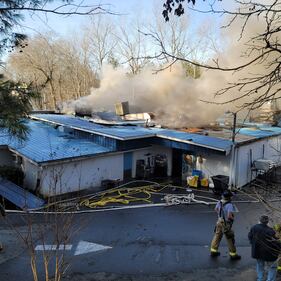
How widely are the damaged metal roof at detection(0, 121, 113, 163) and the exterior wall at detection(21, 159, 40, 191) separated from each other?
2.43 feet

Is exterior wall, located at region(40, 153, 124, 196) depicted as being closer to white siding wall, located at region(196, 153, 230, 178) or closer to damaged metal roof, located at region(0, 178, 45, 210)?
damaged metal roof, located at region(0, 178, 45, 210)

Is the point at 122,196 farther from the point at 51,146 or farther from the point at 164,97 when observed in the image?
the point at 164,97

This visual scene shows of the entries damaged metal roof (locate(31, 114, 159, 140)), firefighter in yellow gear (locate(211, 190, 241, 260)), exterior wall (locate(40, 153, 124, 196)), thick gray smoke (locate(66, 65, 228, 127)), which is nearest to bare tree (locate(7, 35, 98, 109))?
thick gray smoke (locate(66, 65, 228, 127))

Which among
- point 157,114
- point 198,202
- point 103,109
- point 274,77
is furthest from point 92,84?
point 274,77

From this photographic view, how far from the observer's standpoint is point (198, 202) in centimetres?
1642

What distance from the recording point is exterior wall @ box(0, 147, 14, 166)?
20.5 m

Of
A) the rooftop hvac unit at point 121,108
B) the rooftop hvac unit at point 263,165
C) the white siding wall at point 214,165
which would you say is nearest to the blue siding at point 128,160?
the white siding wall at point 214,165

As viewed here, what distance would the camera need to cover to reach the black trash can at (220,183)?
18366mm

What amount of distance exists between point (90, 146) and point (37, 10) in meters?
14.9

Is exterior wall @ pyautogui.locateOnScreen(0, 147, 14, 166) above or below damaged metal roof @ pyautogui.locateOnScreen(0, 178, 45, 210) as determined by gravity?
above

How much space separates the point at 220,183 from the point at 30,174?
9.78 metres

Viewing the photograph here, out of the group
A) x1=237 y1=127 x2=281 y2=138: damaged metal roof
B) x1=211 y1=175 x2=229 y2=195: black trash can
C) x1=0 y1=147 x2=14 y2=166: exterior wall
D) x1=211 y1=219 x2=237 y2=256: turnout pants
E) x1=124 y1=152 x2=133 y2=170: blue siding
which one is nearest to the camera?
x1=211 y1=219 x2=237 y2=256: turnout pants

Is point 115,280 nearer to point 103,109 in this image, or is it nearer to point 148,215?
point 148,215

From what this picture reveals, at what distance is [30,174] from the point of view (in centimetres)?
1842
